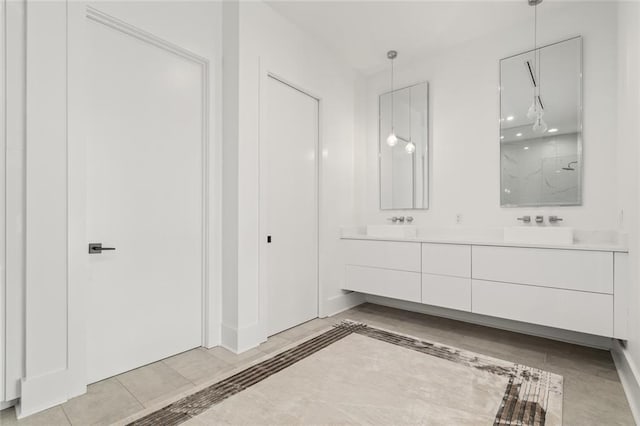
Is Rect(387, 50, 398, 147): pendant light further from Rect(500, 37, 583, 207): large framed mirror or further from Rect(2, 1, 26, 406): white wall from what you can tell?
Rect(2, 1, 26, 406): white wall

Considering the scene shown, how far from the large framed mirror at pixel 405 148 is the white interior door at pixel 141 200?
2107 millimetres

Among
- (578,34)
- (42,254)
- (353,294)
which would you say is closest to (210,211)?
(42,254)

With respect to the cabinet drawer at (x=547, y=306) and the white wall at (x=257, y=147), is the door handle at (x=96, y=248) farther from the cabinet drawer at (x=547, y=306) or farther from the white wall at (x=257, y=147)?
the cabinet drawer at (x=547, y=306)

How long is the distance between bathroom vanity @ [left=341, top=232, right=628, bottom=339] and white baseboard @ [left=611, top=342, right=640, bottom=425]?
0.61ft

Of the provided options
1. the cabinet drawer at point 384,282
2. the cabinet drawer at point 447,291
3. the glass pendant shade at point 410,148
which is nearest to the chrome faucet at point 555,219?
the cabinet drawer at point 447,291

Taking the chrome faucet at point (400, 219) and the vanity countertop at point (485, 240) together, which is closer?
the vanity countertop at point (485, 240)

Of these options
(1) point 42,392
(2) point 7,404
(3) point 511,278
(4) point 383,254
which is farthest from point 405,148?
(2) point 7,404

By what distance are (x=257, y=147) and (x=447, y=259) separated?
1.92 metres

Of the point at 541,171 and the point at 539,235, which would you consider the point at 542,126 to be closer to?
the point at 541,171

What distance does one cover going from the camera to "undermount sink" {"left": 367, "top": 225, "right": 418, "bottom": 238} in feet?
10.9

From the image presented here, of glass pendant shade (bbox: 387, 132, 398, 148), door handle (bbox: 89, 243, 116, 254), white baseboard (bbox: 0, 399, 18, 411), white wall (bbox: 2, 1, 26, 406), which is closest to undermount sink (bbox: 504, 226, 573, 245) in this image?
glass pendant shade (bbox: 387, 132, 398, 148)

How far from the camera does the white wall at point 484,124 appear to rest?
8.23 feet

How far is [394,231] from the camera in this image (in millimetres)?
3352

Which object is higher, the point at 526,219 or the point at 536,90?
the point at 536,90
